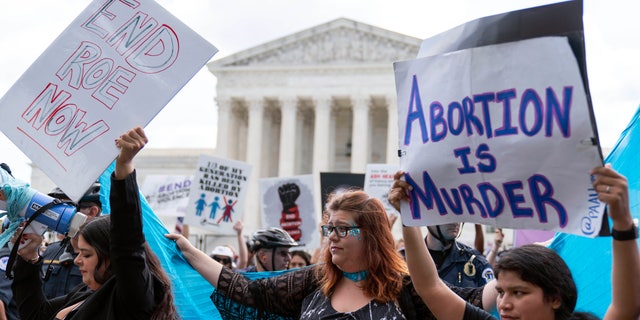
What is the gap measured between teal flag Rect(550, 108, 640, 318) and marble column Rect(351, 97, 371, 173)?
41.5 metres

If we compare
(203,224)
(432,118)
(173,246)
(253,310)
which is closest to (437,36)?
(432,118)

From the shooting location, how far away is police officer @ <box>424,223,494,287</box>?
4.71 metres

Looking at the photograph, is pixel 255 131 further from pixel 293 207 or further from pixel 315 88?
pixel 293 207

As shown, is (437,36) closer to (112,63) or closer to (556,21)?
(556,21)

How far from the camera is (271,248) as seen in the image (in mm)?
6402

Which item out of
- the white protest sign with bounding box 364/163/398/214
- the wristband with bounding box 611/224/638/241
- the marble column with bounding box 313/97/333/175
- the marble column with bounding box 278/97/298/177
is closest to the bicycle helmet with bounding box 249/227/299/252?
the wristband with bounding box 611/224/638/241

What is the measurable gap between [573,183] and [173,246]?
7.31ft

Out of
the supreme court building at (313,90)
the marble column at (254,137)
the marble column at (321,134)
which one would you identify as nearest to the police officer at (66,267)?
the supreme court building at (313,90)

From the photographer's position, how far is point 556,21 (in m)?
2.63

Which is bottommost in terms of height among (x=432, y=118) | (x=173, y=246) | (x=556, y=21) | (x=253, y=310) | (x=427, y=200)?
(x=253, y=310)

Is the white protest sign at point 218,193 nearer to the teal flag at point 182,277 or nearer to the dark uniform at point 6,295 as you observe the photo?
the dark uniform at point 6,295

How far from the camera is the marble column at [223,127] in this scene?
47156 millimetres

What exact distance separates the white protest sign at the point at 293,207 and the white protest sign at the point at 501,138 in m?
10.1

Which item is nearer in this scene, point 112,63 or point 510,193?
point 510,193
